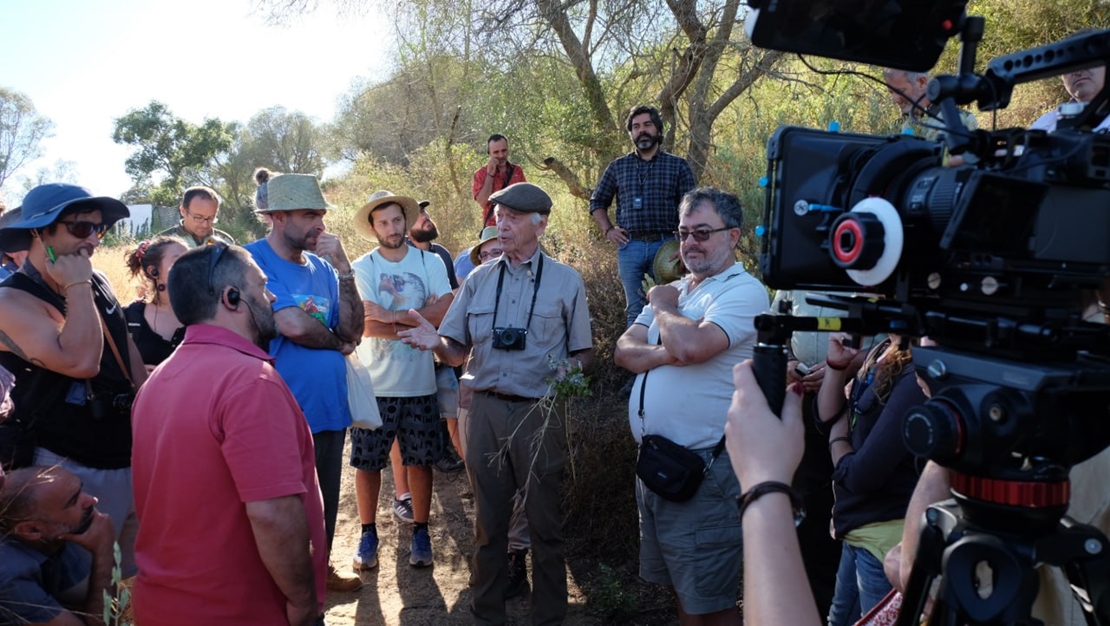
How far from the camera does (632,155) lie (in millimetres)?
6754

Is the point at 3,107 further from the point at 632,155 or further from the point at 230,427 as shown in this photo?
the point at 230,427

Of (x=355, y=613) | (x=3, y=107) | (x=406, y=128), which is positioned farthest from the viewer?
(x=3, y=107)

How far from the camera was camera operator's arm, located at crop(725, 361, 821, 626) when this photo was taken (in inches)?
46.5

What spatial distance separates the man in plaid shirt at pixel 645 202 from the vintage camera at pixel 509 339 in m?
2.31

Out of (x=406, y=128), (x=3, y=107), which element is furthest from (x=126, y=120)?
(x=406, y=128)

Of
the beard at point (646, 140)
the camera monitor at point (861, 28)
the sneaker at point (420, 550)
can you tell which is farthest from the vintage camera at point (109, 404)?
the beard at point (646, 140)

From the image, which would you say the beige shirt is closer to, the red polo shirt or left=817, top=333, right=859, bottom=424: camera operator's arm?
left=817, top=333, right=859, bottom=424: camera operator's arm

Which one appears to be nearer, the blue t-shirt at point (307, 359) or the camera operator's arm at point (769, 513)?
the camera operator's arm at point (769, 513)

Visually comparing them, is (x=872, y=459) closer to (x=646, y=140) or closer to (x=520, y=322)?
(x=520, y=322)

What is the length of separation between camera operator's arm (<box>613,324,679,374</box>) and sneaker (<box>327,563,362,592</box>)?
2.22m

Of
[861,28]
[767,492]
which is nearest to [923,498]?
[767,492]

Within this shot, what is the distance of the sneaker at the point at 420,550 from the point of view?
5.05 m

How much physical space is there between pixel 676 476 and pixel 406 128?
57.4ft

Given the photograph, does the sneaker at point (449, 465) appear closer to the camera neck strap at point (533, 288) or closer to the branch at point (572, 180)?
the camera neck strap at point (533, 288)
